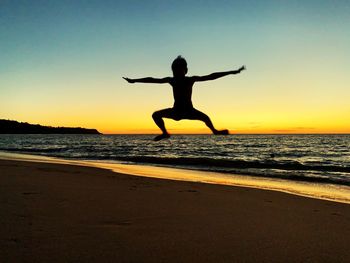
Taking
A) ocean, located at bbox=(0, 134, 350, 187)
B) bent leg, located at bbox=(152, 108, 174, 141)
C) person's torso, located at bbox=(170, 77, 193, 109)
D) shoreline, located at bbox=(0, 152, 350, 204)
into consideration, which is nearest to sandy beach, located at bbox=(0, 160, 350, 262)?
bent leg, located at bbox=(152, 108, 174, 141)

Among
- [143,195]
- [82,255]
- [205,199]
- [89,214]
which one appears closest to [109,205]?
[89,214]

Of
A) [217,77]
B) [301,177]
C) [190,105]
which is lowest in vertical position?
[301,177]

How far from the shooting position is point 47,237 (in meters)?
4.98

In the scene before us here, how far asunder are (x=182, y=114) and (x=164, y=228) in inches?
88.1

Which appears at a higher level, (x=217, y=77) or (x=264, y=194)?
(x=217, y=77)

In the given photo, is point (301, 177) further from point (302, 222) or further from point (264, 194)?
point (302, 222)

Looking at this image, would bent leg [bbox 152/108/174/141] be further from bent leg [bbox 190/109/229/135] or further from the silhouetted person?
bent leg [bbox 190/109/229/135]

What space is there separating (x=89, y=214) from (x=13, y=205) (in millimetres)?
1489

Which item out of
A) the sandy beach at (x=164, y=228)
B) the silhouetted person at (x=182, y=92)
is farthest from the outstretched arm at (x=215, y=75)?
the sandy beach at (x=164, y=228)

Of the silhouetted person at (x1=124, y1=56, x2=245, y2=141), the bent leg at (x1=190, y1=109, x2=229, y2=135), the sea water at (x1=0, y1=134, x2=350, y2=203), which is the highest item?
the silhouetted person at (x1=124, y1=56, x2=245, y2=141)

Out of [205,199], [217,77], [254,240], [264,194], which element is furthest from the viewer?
[264,194]

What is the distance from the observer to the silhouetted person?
4141 millimetres

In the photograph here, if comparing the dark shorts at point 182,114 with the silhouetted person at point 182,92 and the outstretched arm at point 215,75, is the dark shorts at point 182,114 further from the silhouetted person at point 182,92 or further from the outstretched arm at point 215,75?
the outstretched arm at point 215,75

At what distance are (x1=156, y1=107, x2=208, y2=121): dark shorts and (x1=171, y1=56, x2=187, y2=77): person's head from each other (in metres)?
0.44
